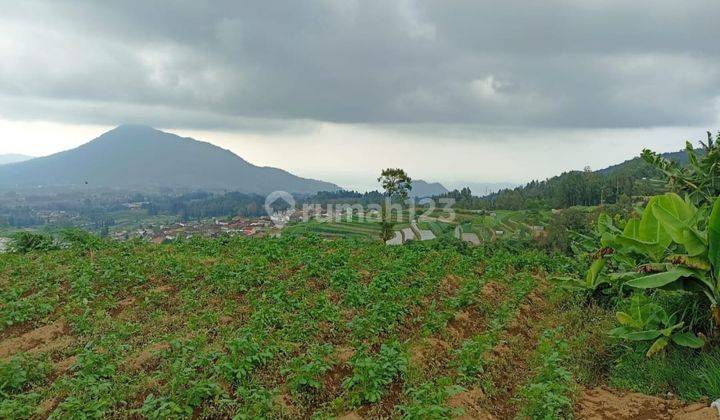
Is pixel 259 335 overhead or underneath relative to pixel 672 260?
underneath

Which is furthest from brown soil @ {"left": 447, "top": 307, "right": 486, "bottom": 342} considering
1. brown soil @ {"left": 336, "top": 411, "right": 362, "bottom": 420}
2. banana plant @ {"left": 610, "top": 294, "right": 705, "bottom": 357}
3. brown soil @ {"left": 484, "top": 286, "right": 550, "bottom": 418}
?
brown soil @ {"left": 336, "top": 411, "right": 362, "bottom": 420}

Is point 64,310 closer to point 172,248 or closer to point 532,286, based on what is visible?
point 172,248

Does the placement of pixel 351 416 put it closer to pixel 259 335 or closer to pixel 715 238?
pixel 259 335

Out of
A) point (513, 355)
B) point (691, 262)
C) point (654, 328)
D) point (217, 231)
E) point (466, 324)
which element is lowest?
point (217, 231)

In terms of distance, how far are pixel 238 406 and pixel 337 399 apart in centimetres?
104

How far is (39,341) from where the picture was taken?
271 inches

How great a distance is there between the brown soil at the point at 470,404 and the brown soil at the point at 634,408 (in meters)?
0.94

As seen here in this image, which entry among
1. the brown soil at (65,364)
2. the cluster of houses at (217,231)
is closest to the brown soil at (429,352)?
the brown soil at (65,364)

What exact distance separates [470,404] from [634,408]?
1.59 metres


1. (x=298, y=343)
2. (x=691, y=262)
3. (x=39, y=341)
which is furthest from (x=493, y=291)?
(x=39, y=341)

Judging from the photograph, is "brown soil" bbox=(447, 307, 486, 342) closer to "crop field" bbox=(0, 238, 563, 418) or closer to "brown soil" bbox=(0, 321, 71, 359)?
"crop field" bbox=(0, 238, 563, 418)

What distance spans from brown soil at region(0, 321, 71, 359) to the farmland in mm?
29

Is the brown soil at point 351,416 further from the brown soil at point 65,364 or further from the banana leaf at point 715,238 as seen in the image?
the banana leaf at point 715,238

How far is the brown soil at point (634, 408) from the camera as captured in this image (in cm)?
435
